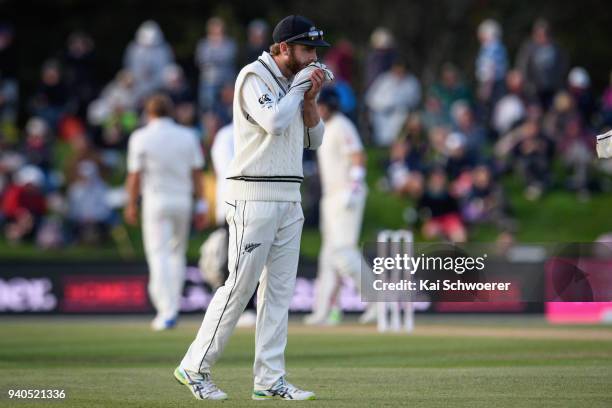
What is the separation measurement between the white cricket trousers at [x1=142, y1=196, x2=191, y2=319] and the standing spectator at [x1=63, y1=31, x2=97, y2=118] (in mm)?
12884

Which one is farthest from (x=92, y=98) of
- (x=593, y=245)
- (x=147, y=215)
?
(x=593, y=245)

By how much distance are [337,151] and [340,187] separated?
47cm

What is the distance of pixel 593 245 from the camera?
16.0m

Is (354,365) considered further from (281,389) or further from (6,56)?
(6,56)

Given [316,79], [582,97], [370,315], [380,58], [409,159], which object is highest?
[380,58]

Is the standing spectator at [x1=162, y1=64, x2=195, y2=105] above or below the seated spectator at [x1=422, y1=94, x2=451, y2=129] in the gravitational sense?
above

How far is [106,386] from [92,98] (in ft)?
67.3

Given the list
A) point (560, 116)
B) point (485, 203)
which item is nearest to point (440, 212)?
point (485, 203)

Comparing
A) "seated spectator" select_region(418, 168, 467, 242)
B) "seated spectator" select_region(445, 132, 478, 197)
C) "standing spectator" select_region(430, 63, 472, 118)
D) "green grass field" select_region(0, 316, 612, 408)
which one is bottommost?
"green grass field" select_region(0, 316, 612, 408)

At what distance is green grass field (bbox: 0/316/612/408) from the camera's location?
9375mm

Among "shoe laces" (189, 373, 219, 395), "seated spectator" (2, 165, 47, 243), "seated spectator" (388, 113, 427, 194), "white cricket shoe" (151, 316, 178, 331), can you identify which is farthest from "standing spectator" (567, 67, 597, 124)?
"shoe laces" (189, 373, 219, 395)

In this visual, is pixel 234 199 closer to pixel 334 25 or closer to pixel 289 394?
pixel 289 394

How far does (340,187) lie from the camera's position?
1777 centimetres

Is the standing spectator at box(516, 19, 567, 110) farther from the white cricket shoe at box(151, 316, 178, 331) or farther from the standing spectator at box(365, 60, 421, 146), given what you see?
the white cricket shoe at box(151, 316, 178, 331)
